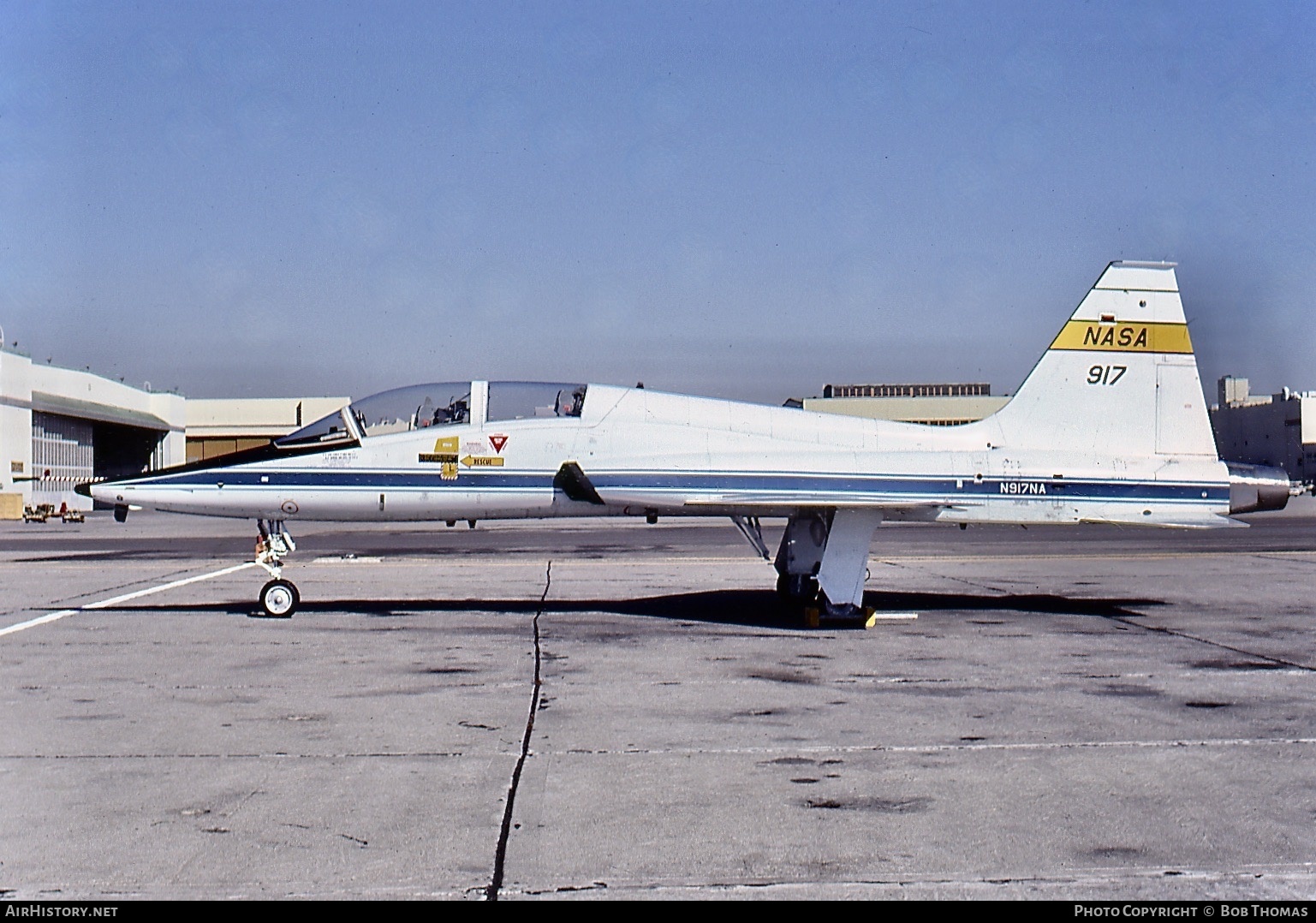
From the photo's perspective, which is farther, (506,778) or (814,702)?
(814,702)

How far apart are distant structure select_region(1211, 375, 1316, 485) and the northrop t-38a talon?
85.7m

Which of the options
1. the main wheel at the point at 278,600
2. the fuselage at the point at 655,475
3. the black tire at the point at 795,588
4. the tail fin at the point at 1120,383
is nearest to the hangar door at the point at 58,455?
the main wheel at the point at 278,600

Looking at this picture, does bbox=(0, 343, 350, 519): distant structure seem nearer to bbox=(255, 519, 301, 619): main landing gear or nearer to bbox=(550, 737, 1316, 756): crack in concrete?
bbox=(255, 519, 301, 619): main landing gear

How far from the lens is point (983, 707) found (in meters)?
8.83

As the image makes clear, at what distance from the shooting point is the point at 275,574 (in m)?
14.9

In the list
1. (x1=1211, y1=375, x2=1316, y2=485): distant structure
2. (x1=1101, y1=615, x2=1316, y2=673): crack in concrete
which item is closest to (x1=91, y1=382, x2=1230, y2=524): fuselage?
(x1=1101, y1=615, x2=1316, y2=673): crack in concrete

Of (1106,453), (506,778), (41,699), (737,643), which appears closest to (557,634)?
(737,643)

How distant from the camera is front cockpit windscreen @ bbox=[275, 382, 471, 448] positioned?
14703 millimetres

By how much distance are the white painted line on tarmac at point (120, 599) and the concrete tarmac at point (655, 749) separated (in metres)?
0.12

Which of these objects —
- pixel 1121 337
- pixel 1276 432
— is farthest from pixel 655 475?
pixel 1276 432

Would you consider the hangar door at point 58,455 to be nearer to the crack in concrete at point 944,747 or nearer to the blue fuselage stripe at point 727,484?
the blue fuselage stripe at point 727,484

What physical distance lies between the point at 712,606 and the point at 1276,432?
323ft
